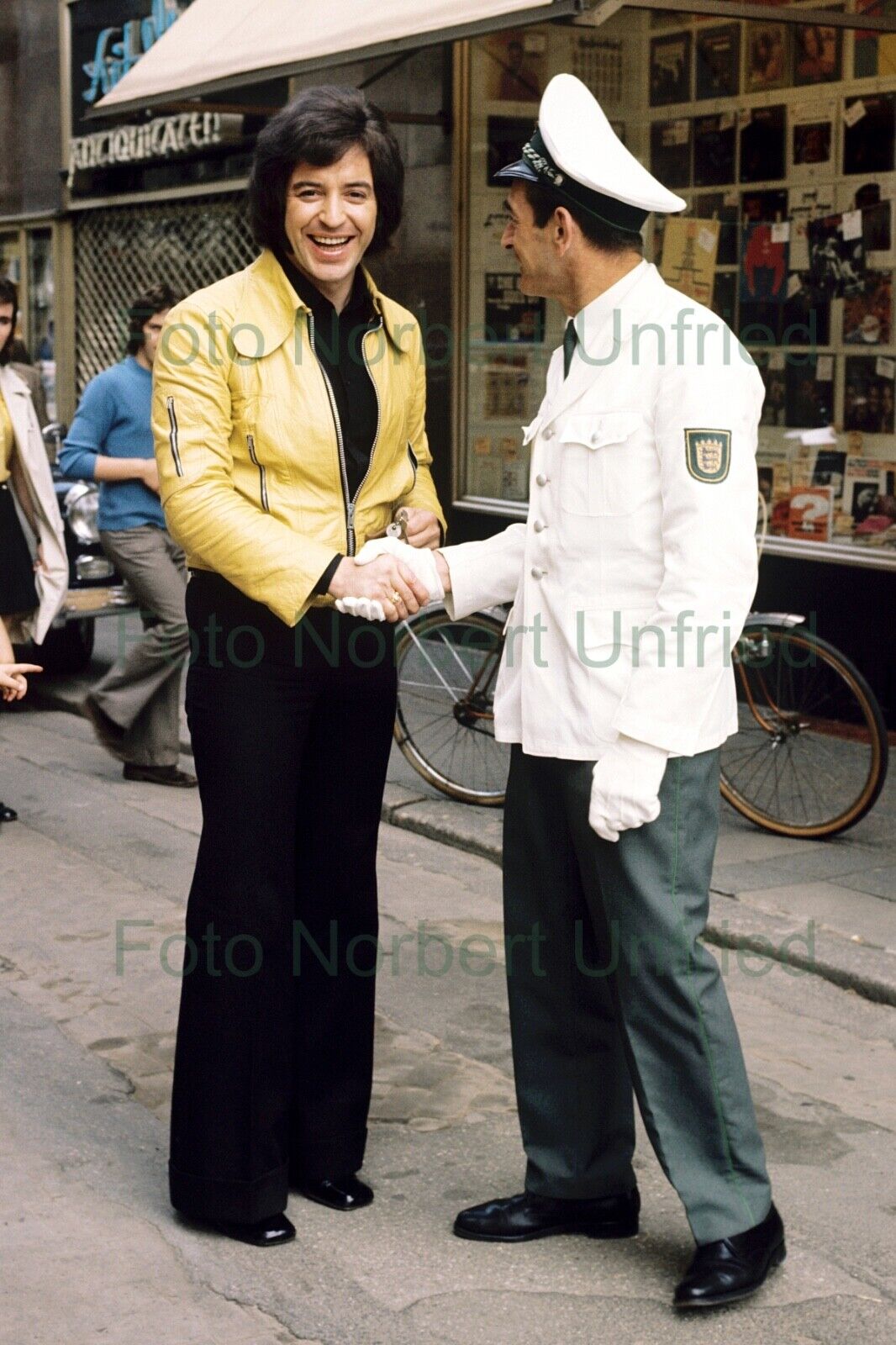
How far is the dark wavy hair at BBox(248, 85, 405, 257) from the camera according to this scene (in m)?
3.28

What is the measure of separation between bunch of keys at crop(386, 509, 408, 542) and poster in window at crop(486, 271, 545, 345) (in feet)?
22.6

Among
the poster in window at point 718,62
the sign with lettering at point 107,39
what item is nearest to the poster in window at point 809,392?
the poster in window at point 718,62

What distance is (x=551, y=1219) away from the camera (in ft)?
11.5

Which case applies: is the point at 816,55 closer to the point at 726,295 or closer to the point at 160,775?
the point at 726,295

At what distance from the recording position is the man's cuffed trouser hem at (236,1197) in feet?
11.4

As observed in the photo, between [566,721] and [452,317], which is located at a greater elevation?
[452,317]

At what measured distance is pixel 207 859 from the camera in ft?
11.3

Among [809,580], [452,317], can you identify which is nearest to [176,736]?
[809,580]

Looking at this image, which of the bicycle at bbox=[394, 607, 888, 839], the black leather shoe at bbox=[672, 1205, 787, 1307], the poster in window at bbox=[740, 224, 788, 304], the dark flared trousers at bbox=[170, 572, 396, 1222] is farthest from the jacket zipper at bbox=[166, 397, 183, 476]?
the poster in window at bbox=[740, 224, 788, 304]

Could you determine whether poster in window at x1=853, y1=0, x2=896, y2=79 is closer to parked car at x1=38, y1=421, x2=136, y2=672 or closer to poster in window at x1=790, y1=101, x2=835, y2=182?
poster in window at x1=790, y1=101, x2=835, y2=182

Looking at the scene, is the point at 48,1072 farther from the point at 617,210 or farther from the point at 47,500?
the point at 47,500

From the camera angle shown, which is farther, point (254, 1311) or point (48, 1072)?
point (48, 1072)

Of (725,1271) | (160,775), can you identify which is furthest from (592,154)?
(160,775)

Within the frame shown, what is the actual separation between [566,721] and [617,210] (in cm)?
88
